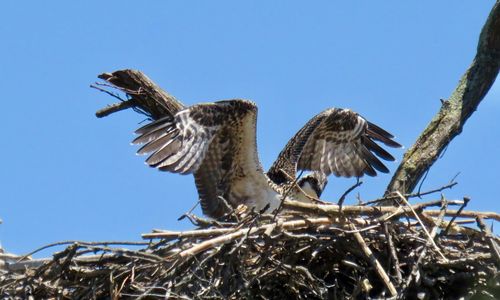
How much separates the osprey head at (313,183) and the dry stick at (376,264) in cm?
272

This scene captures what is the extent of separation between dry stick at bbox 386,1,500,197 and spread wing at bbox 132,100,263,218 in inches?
54.9

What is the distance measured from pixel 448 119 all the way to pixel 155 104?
7.25ft

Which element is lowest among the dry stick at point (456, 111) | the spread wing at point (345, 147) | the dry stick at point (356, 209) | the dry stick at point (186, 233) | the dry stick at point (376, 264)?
the dry stick at point (376, 264)

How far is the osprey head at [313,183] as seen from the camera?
11.2 meters

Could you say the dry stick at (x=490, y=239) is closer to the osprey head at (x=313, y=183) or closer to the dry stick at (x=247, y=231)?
the dry stick at (x=247, y=231)

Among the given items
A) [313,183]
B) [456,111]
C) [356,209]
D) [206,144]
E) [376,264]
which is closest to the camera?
[376,264]

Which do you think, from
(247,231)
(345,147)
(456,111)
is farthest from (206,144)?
(247,231)

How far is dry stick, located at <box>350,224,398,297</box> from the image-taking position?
8109 millimetres

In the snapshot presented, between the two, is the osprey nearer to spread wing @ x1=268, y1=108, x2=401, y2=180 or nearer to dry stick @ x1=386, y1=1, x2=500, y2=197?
spread wing @ x1=268, y1=108, x2=401, y2=180

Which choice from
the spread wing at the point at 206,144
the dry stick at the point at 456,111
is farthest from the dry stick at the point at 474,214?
the spread wing at the point at 206,144

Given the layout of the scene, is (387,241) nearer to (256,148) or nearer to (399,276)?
(399,276)

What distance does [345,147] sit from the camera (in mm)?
11930

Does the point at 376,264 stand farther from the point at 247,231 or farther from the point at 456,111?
the point at 456,111

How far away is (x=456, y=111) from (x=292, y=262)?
80.9 inches
